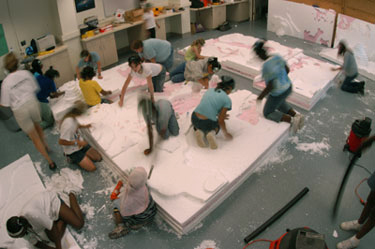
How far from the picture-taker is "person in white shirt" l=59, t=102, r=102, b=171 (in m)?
3.72

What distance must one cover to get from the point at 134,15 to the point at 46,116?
3428 millimetres

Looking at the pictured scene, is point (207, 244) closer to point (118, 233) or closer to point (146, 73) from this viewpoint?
point (118, 233)

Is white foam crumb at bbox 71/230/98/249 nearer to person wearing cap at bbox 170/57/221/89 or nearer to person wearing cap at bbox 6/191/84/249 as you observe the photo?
person wearing cap at bbox 6/191/84/249

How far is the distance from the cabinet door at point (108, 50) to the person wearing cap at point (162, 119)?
2923 millimetres

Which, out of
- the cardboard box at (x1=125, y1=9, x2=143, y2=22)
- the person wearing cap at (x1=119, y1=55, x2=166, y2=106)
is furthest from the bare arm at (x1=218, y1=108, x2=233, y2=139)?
the cardboard box at (x1=125, y1=9, x2=143, y2=22)

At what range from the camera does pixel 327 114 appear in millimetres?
4859

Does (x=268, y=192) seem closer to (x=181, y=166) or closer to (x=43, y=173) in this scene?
(x=181, y=166)

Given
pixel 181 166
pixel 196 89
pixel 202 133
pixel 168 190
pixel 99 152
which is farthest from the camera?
pixel 196 89

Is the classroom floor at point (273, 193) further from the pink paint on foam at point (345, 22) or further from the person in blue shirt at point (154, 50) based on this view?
the pink paint on foam at point (345, 22)

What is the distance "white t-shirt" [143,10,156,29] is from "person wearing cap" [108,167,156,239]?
4.84m

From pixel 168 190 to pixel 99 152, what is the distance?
54.3 inches

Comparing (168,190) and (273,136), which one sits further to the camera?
(273,136)

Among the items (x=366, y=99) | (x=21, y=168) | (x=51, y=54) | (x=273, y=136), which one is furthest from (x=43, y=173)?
(x=366, y=99)

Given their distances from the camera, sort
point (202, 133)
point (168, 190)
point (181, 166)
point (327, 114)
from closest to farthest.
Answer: point (168, 190) → point (181, 166) → point (202, 133) → point (327, 114)
